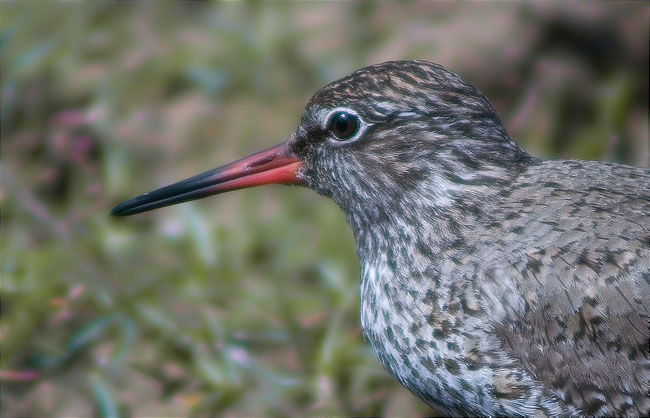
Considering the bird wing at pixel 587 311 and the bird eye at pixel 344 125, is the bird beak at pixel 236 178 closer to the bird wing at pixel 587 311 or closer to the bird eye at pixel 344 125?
the bird eye at pixel 344 125

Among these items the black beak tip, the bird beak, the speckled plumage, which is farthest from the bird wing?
the black beak tip

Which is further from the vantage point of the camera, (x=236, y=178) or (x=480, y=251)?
(x=236, y=178)

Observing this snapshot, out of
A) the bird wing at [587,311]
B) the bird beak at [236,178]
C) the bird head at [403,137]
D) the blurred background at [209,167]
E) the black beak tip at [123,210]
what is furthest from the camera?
the blurred background at [209,167]

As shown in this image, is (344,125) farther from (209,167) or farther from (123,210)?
(209,167)

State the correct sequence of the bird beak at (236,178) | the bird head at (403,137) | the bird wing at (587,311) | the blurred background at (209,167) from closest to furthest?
the bird wing at (587,311), the bird head at (403,137), the bird beak at (236,178), the blurred background at (209,167)

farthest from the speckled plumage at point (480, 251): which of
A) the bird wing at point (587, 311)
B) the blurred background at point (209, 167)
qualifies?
the blurred background at point (209, 167)

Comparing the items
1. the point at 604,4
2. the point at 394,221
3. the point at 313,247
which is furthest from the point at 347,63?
the point at 394,221

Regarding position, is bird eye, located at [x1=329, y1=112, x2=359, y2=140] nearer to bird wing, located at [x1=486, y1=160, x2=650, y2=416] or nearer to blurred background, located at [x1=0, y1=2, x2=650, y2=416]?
bird wing, located at [x1=486, y1=160, x2=650, y2=416]

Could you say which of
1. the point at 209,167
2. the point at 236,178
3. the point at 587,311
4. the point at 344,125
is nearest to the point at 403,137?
the point at 344,125
